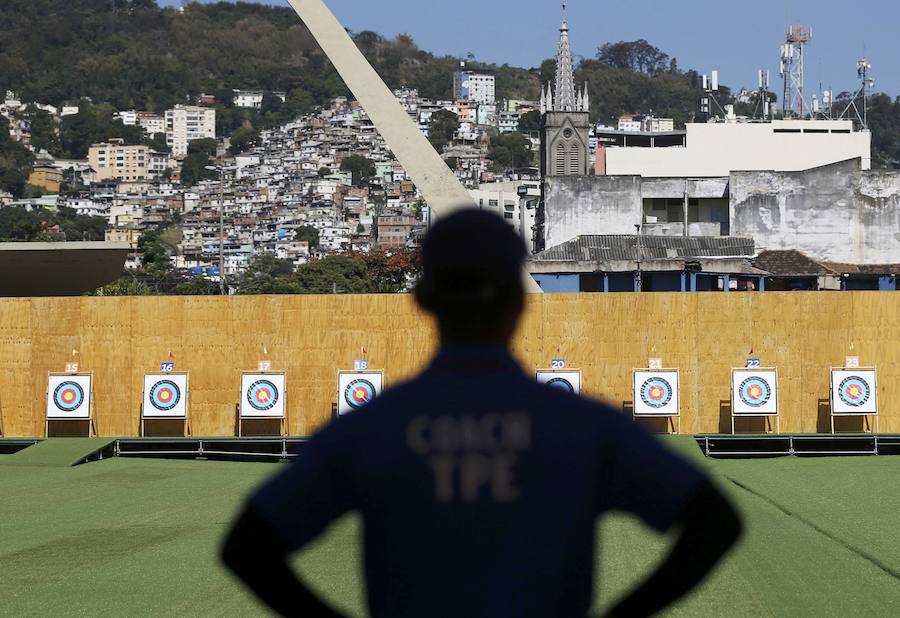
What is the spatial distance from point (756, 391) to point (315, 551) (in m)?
10.8

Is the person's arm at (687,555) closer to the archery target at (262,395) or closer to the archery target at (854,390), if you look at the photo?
the archery target at (854,390)

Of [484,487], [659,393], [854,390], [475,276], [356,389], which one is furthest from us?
[356,389]

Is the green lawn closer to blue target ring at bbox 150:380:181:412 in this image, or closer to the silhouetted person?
the silhouetted person

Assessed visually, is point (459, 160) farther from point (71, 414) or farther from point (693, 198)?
point (71, 414)

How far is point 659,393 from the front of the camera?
1920cm

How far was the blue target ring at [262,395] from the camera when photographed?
19406 millimetres

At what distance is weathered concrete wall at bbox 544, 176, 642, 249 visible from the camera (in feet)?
158

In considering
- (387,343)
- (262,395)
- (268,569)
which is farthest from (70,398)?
(268,569)

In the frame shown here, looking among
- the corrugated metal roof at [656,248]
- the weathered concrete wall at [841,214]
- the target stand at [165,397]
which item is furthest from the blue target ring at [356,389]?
the weathered concrete wall at [841,214]

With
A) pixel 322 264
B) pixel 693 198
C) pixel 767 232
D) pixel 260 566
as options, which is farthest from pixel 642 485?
pixel 322 264

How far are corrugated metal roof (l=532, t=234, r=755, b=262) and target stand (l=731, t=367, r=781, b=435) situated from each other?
62.6ft

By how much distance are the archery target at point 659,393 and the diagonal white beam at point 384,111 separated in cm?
224

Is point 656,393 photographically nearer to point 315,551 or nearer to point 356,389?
point 356,389

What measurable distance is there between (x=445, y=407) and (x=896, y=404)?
1796 cm
